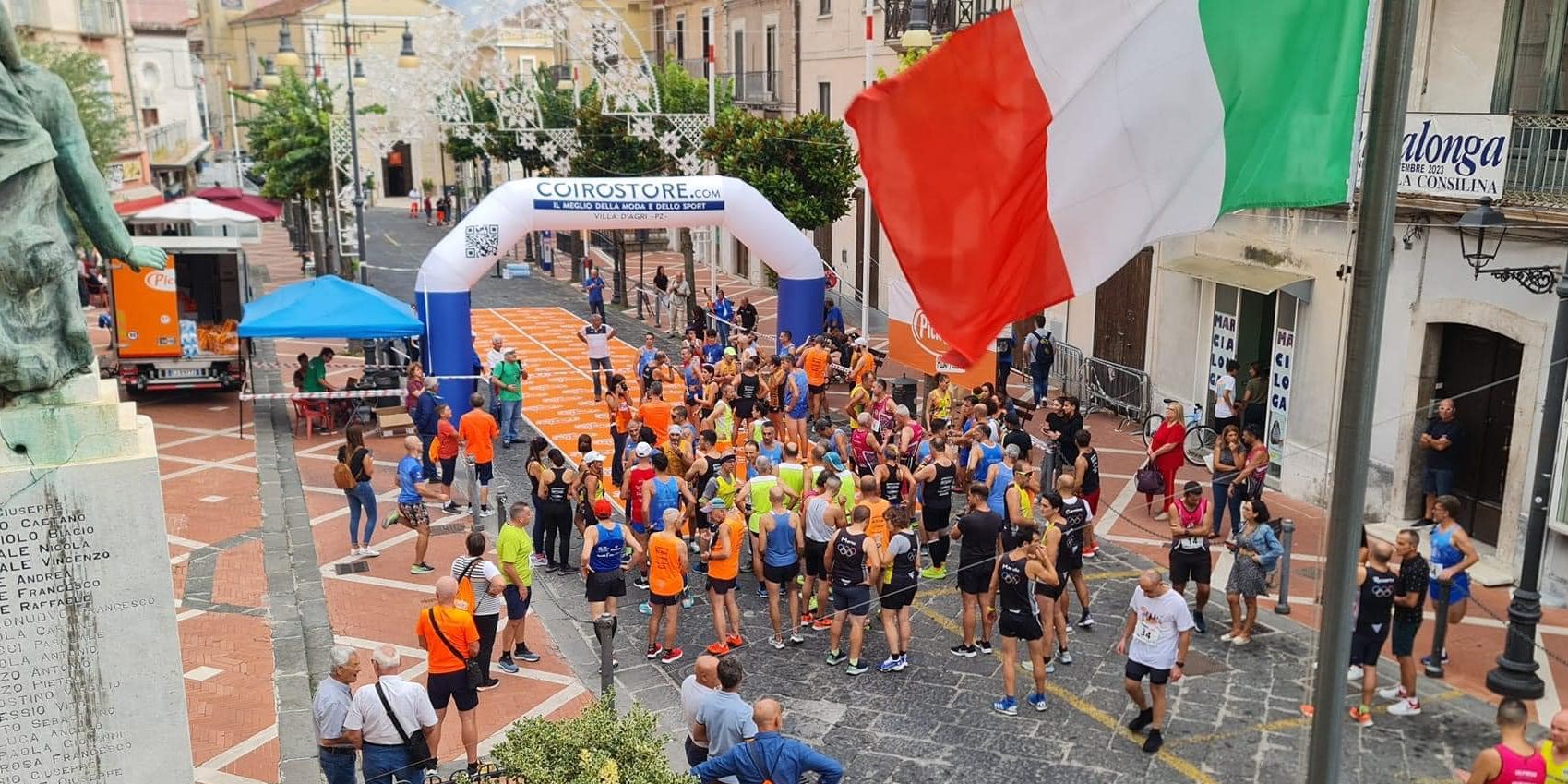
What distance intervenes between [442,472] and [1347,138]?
12253 mm

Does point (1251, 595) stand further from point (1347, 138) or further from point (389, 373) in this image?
point (389, 373)

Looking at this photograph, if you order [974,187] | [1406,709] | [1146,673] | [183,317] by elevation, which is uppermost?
[974,187]

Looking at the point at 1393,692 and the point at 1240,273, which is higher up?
the point at 1240,273

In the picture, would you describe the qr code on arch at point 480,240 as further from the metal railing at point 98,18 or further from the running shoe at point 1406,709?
the metal railing at point 98,18

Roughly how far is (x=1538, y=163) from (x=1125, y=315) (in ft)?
27.3

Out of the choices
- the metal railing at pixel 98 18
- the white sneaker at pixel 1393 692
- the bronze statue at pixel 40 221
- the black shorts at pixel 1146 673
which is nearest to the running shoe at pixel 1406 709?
the white sneaker at pixel 1393 692

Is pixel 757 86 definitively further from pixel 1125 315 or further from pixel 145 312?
pixel 145 312

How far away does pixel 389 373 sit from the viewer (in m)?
20.6

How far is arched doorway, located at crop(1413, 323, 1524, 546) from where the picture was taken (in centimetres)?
1300

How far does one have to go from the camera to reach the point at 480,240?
63.2 feet

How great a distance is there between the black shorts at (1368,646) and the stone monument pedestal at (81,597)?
806cm

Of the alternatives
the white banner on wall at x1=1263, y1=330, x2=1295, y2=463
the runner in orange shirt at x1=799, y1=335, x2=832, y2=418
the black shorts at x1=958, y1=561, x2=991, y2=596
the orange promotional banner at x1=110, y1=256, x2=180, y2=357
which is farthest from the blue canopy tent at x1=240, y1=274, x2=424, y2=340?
the white banner on wall at x1=1263, y1=330, x2=1295, y2=463

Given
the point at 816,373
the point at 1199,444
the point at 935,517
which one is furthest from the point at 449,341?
the point at 1199,444

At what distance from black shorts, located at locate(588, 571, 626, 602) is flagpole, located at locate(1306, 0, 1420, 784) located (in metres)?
6.91
